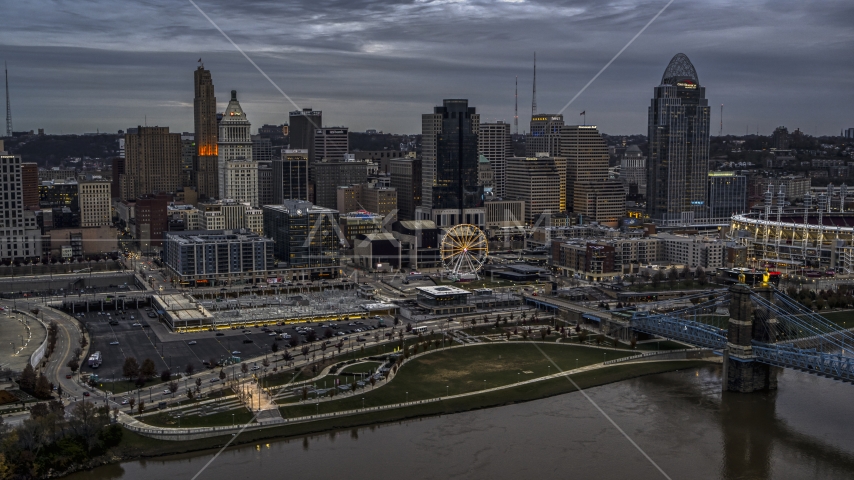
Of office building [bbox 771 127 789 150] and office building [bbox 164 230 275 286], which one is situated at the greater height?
office building [bbox 771 127 789 150]

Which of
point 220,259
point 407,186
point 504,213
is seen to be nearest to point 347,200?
point 407,186

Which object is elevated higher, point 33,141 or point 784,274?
point 33,141

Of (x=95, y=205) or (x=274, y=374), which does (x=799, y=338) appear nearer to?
(x=274, y=374)

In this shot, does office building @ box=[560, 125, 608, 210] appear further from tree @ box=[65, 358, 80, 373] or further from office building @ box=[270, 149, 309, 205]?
tree @ box=[65, 358, 80, 373]

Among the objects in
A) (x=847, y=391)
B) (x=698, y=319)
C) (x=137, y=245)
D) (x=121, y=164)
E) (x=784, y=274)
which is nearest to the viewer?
(x=847, y=391)

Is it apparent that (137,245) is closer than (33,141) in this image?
Yes

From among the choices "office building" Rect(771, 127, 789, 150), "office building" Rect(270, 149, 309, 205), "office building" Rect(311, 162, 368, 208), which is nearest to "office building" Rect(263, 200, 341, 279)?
"office building" Rect(270, 149, 309, 205)

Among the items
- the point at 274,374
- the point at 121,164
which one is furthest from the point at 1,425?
the point at 121,164
